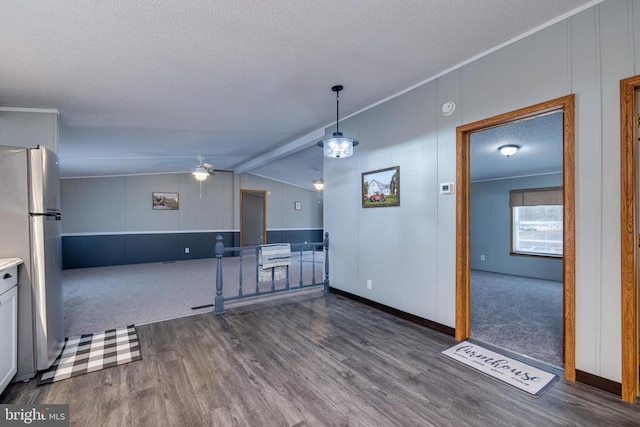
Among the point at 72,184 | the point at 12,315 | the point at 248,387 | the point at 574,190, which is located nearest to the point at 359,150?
the point at 574,190

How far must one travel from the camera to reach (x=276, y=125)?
168 inches

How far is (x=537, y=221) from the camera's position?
6.04 metres

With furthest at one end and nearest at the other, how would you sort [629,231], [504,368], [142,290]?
1. [142,290]
2. [504,368]
3. [629,231]

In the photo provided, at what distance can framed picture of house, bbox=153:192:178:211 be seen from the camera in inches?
303

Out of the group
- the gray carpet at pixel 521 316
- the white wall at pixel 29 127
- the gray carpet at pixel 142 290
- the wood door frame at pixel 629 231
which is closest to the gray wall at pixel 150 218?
the gray carpet at pixel 142 290

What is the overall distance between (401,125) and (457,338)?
230cm

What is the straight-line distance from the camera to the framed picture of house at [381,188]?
3438mm

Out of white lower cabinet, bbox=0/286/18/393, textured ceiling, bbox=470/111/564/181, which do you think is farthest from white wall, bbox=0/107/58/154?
textured ceiling, bbox=470/111/564/181

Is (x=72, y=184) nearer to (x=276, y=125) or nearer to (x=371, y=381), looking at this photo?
(x=276, y=125)

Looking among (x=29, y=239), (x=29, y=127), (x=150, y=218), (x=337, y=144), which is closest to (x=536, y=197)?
(x=337, y=144)

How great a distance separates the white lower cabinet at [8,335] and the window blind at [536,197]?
7492mm

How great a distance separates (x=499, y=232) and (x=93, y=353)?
7163mm

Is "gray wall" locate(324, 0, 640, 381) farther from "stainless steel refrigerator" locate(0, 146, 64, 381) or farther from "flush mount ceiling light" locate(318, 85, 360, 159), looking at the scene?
"stainless steel refrigerator" locate(0, 146, 64, 381)

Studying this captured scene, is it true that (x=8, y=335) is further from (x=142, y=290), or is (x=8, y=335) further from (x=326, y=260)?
(x=326, y=260)
